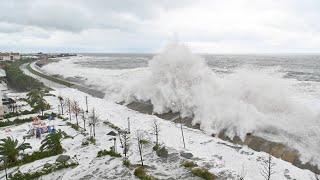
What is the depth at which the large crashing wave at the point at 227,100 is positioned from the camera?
3528 centimetres

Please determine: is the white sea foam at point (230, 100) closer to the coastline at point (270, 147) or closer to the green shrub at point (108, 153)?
the coastline at point (270, 147)

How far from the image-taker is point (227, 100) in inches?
1700

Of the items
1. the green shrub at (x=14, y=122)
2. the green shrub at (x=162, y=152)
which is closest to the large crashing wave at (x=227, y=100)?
the green shrub at (x=162, y=152)

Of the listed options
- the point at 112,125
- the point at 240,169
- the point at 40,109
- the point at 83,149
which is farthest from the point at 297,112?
the point at 40,109

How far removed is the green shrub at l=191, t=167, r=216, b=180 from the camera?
2405 centimetres

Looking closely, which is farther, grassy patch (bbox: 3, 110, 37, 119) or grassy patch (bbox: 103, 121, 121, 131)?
grassy patch (bbox: 3, 110, 37, 119)

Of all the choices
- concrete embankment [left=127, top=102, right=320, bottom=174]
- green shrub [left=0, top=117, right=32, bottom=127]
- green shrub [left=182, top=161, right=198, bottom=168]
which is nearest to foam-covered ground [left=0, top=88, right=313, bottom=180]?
green shrub [left=182, top=161, right=198, bottom=168]

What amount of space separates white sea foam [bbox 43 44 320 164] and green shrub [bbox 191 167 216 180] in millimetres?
9191

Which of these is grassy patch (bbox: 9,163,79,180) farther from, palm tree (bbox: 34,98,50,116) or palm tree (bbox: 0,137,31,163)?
palm tree (bbox: 34,98,50,116)

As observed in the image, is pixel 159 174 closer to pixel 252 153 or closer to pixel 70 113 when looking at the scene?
pixel 252 153

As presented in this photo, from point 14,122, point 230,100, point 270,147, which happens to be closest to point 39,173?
point 270,147

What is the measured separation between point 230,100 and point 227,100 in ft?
1.15

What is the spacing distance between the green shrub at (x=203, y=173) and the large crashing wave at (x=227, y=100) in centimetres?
942

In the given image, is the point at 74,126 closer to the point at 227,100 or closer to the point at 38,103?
the point at 38,103
